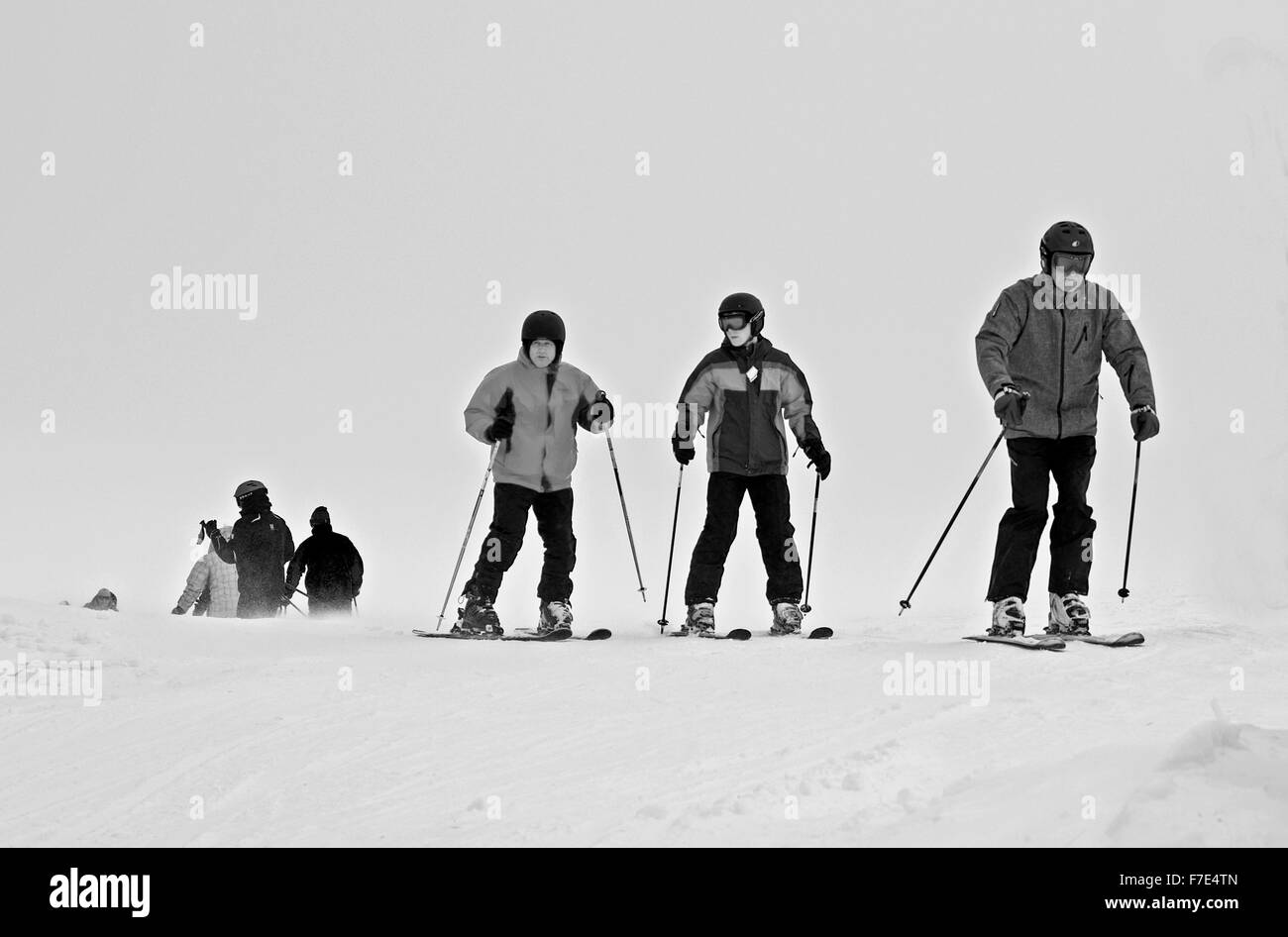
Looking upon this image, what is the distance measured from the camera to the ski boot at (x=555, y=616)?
8750 mm

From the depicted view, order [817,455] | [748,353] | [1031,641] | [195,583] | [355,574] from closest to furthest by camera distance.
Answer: [1031,641], [817,455], [748,353], [195,583], [355,574]

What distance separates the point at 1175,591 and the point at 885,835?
8.38 meters

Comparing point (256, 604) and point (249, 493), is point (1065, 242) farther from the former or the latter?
point (256, 604)

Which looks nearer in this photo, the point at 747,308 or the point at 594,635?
the point at 594,635

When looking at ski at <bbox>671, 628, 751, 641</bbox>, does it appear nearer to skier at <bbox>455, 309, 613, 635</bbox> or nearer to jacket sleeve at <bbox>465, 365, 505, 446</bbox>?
skier at <bbox>455, 309, 613, 635</bbox>

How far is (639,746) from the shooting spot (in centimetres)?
509

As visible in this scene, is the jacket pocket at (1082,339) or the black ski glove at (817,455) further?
the black ski glove at (817,455)

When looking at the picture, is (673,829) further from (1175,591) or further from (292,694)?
(1175,591)

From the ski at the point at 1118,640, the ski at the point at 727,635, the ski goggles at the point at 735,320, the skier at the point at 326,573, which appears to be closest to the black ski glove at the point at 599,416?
the ski goggles at the point at 735,320

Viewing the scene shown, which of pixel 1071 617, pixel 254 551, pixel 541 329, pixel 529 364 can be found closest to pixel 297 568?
pixel 254 551

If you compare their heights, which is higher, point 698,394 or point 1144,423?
point 698,394

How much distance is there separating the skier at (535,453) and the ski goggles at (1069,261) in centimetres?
295

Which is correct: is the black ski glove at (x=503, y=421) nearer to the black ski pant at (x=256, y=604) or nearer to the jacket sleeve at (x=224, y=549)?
the jacket sleeve at (x=224, y=549)

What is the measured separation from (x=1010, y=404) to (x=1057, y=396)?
0.46 meters
